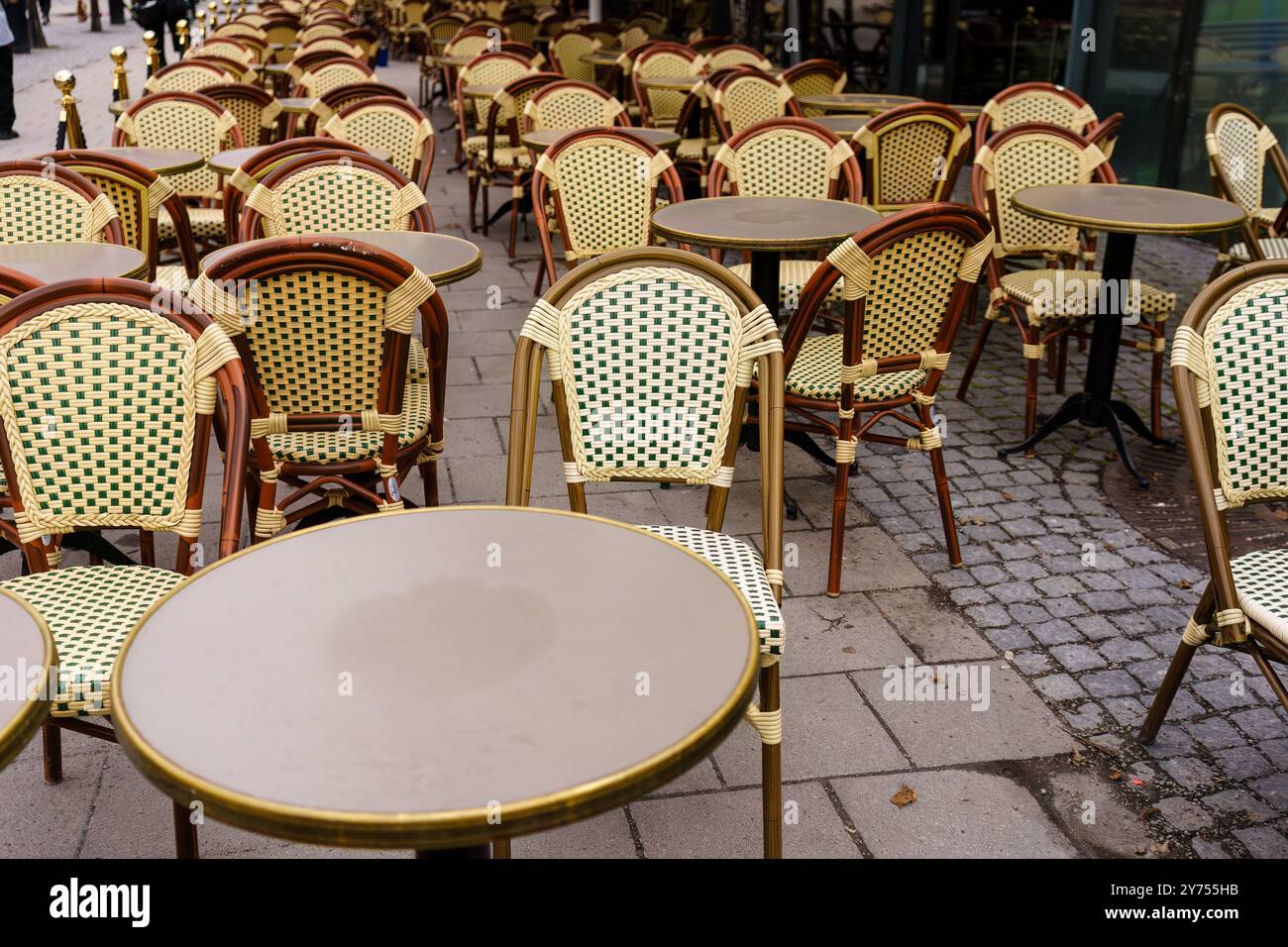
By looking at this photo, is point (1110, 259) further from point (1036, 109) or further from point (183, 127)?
point (183, 127)

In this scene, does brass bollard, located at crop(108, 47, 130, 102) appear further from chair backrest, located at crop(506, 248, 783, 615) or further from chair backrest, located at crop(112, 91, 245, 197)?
chair backrest, located at crop(506, 248, 783, 615)

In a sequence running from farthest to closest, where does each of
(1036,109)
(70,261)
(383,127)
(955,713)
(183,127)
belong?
(1036,109), (183,127), (383,127), (70,261), (955,713)

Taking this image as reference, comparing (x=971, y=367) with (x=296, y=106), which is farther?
(x=296, y=106)

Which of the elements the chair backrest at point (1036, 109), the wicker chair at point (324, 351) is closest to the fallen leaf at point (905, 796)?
the wicker chair at point (324, 351)

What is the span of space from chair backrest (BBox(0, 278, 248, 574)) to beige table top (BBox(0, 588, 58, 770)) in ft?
2.42

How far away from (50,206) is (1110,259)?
152 inches

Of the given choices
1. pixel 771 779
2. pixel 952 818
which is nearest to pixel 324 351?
pixel 771 779

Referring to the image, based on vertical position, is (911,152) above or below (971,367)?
above

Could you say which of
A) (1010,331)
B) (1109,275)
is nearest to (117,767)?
(1109,275)

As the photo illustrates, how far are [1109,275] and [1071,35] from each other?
484 cm

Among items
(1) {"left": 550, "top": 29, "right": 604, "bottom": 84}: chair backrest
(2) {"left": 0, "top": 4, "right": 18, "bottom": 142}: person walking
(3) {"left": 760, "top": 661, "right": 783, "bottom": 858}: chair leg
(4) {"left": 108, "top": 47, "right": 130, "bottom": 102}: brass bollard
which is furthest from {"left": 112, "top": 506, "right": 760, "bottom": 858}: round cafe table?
(2) {"left": 0, "top": 4, "right": 18, "bottom": 142}: person walking

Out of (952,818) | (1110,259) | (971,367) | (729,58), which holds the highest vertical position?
(729,58)

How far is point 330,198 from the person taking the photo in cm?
400

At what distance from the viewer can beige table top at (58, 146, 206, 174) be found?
490 cm
